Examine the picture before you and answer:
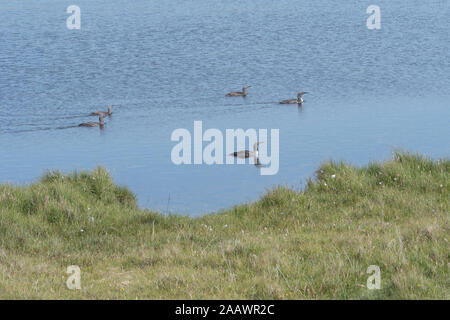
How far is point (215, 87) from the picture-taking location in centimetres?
3241

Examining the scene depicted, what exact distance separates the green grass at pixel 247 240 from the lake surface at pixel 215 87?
94.9 inches

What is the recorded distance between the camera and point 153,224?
1342 centimetres

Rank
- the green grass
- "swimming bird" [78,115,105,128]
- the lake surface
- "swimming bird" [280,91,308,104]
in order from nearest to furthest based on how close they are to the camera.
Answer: the green grass < the lake surface < "swimming bird" [78,115,105,128] < "swimming bird" [280,91,308,104]

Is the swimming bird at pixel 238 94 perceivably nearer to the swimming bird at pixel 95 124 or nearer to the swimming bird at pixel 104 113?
the swimming bird at pixel 104 113

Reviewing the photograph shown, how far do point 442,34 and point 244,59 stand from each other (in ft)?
40.3

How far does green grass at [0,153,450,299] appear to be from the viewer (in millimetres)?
9477

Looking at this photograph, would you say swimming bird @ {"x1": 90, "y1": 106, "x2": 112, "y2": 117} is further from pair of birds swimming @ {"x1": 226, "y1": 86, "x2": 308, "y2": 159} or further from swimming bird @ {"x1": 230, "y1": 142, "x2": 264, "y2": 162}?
swimming bird @ {"x1": 230, "y1": 142, "x2": 264, "y2": 162}

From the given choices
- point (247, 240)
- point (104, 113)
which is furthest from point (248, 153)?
point (247, 240)

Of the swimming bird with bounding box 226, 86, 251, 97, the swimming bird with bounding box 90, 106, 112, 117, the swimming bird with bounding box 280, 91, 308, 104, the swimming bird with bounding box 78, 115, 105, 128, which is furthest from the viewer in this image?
the swimming bird with bounding box 226, 86, 251, 97

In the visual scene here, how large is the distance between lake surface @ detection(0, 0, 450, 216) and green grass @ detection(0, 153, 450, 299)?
94.9 inches

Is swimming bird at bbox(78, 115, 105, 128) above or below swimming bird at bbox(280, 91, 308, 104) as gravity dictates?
below

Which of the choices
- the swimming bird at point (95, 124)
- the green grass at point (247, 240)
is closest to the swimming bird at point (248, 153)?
the green grass at point (247, 240)

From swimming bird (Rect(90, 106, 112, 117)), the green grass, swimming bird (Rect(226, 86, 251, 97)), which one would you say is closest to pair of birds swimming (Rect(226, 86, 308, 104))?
swimming bird (Rect(226, 86, 251, 97))

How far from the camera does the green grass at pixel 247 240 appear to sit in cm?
948
